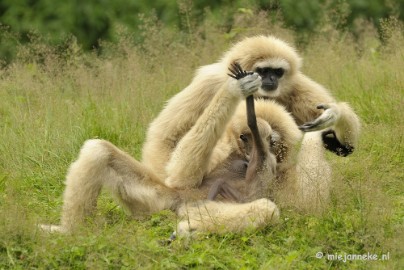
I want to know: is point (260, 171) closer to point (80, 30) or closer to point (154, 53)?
point (154, 53)

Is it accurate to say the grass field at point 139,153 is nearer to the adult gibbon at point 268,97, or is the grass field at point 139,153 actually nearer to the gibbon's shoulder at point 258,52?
the adult gibbon at point 268,97

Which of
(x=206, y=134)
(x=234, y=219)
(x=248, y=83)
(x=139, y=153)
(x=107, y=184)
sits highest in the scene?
(x=248, y=83)

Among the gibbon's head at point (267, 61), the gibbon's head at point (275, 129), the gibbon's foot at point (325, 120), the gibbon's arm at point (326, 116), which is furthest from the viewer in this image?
the gibbon's head at point (267, 61)

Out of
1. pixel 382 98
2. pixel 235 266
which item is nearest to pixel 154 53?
pixel 382 98

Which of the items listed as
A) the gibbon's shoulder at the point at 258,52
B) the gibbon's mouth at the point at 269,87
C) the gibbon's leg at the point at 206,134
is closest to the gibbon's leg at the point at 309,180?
the gibbon's leg at the point at 206,134

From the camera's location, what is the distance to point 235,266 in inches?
208

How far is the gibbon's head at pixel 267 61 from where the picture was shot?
7.15 metres

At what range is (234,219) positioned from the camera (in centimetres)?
578

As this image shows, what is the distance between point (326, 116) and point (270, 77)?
745 millimetres

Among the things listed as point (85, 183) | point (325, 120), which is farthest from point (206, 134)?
point (325, 120)

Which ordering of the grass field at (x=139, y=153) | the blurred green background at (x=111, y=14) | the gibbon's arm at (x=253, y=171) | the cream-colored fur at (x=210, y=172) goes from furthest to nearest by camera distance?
the blurred green background at (x=111, y=14)
the gibbon's arm at (x=253, y=171)
the cream-colored fur at (x=210, y=172)
the grass field at (x=139, y=153)

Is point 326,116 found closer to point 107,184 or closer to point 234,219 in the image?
point 234,219

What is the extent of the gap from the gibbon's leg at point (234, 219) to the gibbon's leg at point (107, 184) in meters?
0.43

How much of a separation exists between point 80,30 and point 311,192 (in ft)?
28.5
